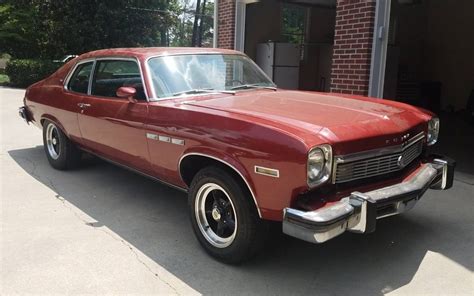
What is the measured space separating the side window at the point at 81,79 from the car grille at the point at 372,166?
3465 millimetres

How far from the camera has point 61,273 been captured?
130 inches

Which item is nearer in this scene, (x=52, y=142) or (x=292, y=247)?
(x=292, y=247)

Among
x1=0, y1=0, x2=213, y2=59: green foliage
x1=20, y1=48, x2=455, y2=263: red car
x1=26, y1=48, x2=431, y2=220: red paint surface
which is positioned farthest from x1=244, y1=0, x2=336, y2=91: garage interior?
x1=0, y1=0, x2=213, y2=59: green foliage

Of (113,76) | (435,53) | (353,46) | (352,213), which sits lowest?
(352,213)

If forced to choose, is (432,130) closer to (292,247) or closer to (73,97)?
(292,247)

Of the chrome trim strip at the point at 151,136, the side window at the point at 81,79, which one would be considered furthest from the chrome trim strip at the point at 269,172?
the side window at the point at 81,79

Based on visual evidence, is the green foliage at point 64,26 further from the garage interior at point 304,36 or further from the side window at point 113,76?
the side window at point 113,76

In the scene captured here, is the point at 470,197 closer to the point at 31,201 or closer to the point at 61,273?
the point at 61,273

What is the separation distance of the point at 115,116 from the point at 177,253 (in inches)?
64.0

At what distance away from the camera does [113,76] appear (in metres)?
5.21

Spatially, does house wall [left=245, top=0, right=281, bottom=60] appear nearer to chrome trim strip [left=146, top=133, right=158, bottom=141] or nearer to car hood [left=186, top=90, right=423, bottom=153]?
car hood [left=186, top=90, right=423, bottom=153]

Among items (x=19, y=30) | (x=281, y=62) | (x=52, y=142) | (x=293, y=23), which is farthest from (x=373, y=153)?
(x=19, y=30)

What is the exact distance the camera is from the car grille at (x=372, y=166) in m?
3.07

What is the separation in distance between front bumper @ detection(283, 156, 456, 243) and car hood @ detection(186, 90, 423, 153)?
38cm
